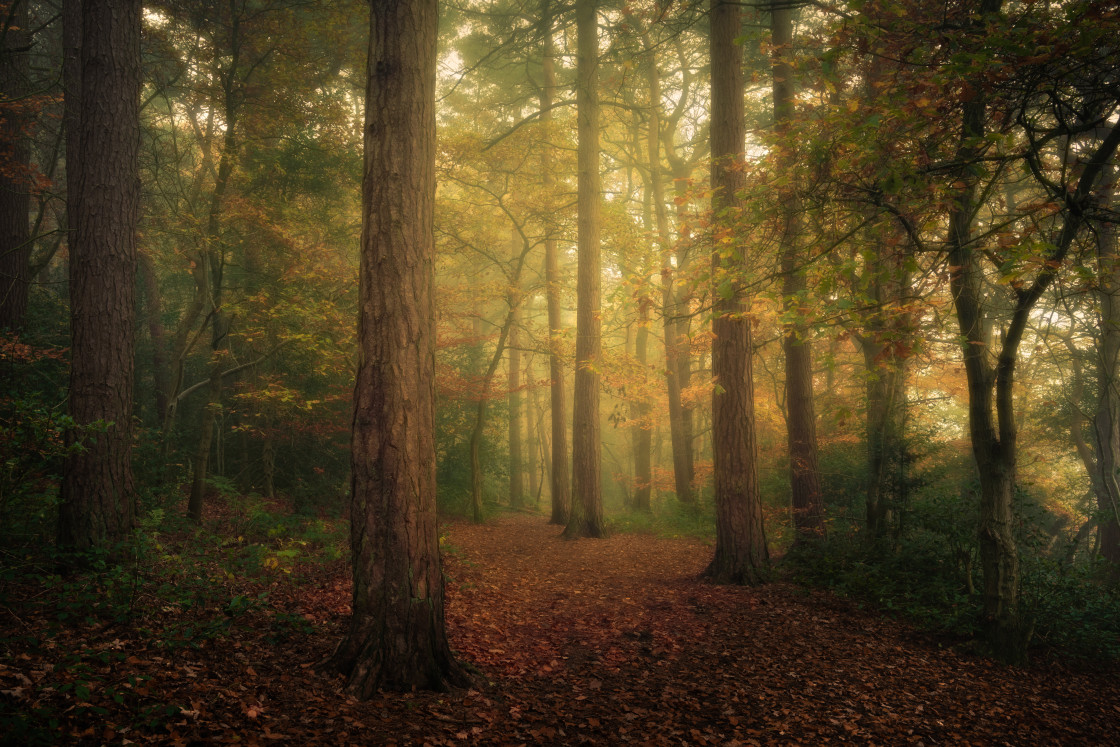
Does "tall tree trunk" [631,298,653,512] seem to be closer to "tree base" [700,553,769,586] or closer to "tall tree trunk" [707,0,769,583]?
"tall tree trunk" [707,0,769,583]

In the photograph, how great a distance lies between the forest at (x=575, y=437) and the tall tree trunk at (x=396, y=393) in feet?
0.09

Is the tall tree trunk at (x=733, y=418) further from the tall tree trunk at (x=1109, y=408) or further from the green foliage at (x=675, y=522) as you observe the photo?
the tall tree trunk at (x=1109, y=408)

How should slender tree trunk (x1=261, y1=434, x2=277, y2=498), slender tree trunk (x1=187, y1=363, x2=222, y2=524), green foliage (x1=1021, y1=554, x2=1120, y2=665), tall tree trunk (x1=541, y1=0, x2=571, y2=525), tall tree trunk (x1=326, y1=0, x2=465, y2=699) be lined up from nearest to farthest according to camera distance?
tall tree trunk (x1=326, y1=0, x2=465, y2=699) → green foliage (x1=1021, y1=554, x2=1120, y2=665) → slender tree trunk (x1=187, y1=363, x2=222, y2=524) → slender tree trunk (x1=261, y1=434, x2=277, y2=498) → tall tree trunk (x1=541, y1=0, x2=571, y2=525)

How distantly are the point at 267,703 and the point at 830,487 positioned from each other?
37.7 feet

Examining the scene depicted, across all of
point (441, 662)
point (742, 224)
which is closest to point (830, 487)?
point (742, 224)

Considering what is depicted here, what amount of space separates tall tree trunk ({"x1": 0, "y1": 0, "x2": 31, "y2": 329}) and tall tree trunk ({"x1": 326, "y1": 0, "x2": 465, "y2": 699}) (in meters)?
7.97

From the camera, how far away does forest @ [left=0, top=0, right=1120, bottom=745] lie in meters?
4.17

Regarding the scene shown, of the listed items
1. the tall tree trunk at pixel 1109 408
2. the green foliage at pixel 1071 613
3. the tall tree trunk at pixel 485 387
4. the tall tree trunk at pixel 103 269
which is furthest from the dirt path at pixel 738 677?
the tall tree trunk at pixel 485 387

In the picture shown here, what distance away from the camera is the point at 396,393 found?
4.36 m

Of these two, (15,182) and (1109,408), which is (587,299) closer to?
(1109,408)

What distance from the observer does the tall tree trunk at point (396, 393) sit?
426cm

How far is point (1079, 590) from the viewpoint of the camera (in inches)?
258

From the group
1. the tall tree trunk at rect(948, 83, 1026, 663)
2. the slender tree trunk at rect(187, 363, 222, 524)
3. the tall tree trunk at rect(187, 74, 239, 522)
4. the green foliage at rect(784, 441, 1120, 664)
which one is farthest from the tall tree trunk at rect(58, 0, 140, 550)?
the tall tree trunk at rect(948, 83, 1026, 663)

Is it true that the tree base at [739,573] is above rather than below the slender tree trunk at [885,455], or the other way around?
below
